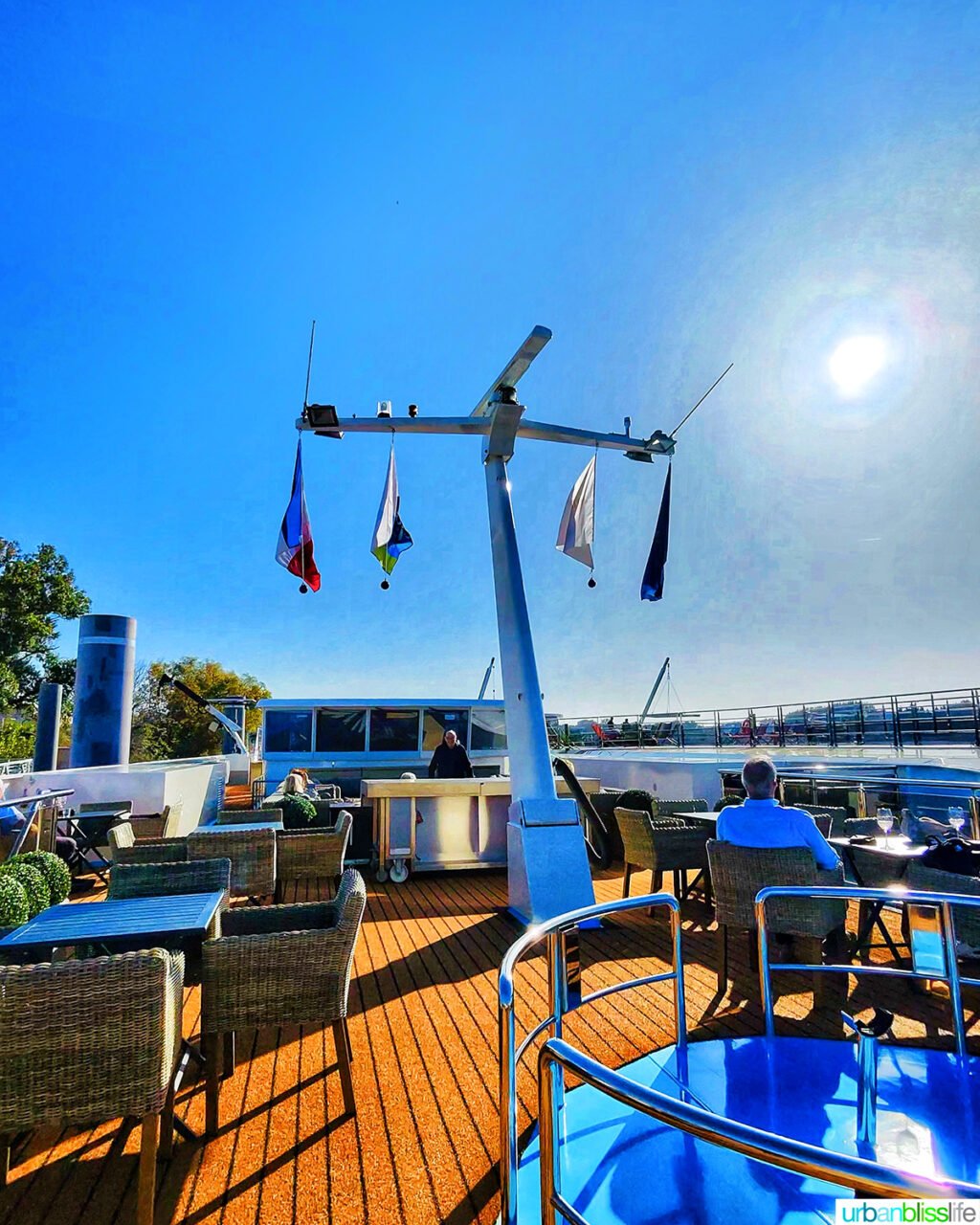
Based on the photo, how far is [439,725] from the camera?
14.2 m

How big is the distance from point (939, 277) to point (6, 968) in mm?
13735

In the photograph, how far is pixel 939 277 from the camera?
1057 centimetres

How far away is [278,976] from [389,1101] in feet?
2.49

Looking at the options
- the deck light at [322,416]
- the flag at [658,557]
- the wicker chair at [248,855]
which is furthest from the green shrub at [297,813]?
the flag at [658,557]

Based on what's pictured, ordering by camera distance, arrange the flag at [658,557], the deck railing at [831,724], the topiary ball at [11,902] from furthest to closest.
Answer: the deck railing at [831,724]
the flag at [658,557]
the topiary ball at [11,902]

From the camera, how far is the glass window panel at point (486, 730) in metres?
14.7

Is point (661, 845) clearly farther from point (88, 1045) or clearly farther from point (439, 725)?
point (439, 725)

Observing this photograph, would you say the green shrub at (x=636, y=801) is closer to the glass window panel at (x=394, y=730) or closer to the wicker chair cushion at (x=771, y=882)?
the wicker chair cushion at (x=771, y=882)

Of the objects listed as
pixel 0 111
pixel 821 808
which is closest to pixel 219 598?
pixel 0 111

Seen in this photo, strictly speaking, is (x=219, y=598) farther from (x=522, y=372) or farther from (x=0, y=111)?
(x=522, y=372)

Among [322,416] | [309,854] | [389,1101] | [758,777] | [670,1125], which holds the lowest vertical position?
[389,1101]

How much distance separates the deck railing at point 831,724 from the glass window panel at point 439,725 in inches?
204

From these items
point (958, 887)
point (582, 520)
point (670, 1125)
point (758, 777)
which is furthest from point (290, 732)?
point (670, 1125)

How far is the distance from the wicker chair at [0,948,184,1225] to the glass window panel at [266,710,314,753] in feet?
37.7
